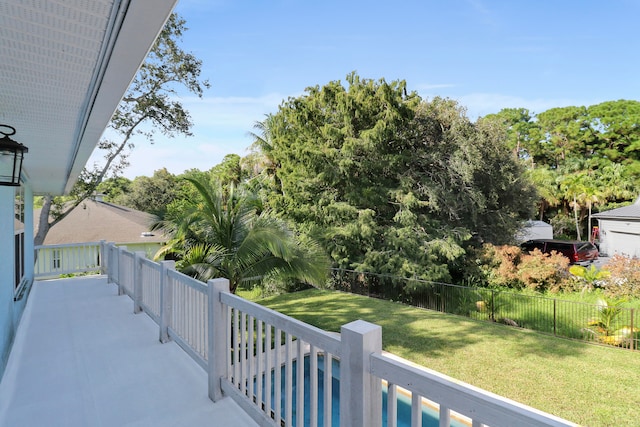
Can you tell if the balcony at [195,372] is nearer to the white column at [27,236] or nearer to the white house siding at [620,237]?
the white column at [27,236]

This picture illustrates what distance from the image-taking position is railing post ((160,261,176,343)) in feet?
13.5

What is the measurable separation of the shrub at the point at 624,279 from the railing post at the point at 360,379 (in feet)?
42.6

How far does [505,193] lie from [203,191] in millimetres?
13523

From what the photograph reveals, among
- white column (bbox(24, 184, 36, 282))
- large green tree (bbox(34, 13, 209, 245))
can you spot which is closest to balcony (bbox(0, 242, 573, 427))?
white column (bbox(24, 184, 36, 282))

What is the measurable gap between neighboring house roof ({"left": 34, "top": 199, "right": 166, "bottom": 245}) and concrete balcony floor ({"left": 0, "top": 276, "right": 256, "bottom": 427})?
10705 millimetres

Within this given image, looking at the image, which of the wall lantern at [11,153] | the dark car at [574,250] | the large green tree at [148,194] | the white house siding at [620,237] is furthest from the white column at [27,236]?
the large green tree at [148,194]

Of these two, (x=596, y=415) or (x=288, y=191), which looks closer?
(x=596, y=415)

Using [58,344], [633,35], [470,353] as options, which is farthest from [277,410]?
[633,35]

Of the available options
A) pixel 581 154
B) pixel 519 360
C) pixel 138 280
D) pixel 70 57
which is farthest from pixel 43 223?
pixel 581 154

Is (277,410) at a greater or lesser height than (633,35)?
lesser

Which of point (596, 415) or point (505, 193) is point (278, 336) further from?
point (505, 193)

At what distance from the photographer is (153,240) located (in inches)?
645

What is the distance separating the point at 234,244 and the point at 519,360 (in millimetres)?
5963

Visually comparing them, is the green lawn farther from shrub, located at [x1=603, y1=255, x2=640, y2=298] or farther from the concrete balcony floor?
the concrete balcony floor
